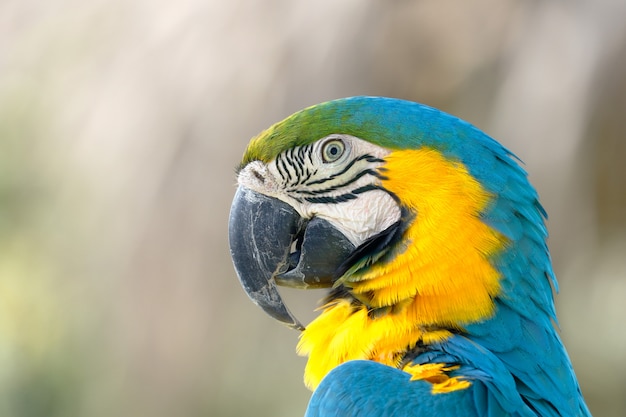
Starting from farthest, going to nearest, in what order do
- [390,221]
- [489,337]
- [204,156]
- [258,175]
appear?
1. [204,156]
2. [258,175]
3. [390,221]
4. [489,337]

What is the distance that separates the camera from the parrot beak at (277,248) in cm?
146

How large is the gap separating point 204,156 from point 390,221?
2.10m

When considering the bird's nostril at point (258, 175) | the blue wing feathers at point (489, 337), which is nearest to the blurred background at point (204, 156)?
the bird's nostril at point (258, 175)

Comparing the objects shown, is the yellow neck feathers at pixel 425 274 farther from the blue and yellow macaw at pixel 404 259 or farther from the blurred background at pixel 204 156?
the blurred background at pixel 204 156

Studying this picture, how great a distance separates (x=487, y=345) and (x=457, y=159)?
378mm

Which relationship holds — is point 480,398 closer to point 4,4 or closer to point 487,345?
point 487,345

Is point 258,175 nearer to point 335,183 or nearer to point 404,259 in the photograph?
point 335,183

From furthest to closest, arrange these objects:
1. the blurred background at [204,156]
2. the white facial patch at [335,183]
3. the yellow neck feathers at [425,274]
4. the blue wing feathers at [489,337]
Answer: the blurred background at [204,156] → the white facial patch at [335,183] → the yellow neck feathers at [425,274] → the blue wing feathers at [489,337]

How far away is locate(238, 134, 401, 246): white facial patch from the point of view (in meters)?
1.43

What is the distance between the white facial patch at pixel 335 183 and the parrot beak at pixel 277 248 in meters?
0.02

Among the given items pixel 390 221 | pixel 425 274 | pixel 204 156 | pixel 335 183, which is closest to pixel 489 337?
pixel 425 274

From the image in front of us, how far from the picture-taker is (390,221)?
1400 mm

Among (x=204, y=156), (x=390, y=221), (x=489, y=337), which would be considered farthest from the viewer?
(x=204, y=156)

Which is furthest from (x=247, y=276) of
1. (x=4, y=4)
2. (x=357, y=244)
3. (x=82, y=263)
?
(x=4, y=4)
